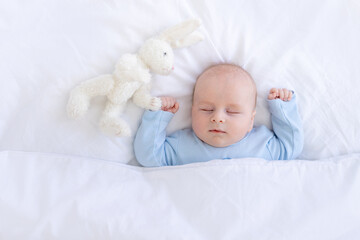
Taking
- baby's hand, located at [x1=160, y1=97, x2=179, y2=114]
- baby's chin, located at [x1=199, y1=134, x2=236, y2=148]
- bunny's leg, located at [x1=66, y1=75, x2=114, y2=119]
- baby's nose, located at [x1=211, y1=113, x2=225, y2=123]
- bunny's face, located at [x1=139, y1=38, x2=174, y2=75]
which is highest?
bunny's face, located at [x1=139, y1=38, x2=174, y2=75]

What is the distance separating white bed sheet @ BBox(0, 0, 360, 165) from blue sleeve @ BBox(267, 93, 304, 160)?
31 millimetres

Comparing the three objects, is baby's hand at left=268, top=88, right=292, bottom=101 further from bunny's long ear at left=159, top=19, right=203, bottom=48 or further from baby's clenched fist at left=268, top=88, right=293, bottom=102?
bunny's long ear at left=159, top=19, right=203, bottom=48

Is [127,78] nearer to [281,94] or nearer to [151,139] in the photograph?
[151,139]

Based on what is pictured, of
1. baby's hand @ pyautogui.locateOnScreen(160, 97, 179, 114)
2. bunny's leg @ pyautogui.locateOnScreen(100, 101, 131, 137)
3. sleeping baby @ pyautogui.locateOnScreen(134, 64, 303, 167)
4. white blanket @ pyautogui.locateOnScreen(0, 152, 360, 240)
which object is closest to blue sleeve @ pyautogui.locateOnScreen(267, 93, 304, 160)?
sleeping baby @ pyautogui.locateOnScreen(134, 64, 303, 167)

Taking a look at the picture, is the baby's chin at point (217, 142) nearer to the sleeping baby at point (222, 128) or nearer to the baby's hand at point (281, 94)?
the sleeping baby at point (222, 128)

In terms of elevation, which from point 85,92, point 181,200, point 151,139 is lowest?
point 181,200

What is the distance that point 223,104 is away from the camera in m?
1.14

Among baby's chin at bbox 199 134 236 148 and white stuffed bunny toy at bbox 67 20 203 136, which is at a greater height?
white stuffed bunny toy at bbox 67 20 203 136

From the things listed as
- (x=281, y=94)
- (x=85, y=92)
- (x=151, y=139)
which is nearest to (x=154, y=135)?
(x=151, y=139)

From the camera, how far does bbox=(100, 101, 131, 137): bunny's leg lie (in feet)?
3.58

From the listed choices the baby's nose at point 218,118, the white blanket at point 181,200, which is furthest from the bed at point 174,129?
the baby's nose at point 218,118

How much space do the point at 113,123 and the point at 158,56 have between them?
9.0 inches

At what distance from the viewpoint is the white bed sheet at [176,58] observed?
1131 millimetres

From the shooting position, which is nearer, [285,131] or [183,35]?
A: [183,35]
